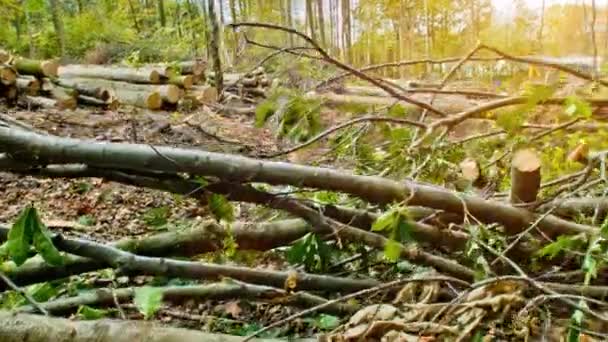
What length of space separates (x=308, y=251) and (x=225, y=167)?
1.43 ft

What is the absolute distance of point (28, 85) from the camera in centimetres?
629

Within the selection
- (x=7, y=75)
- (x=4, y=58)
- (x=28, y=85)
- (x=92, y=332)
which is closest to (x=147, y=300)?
(x=92, y=332)

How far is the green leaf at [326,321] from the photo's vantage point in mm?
1666

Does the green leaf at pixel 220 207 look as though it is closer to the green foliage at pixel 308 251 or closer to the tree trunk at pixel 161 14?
the green foliage at pixel 308 251

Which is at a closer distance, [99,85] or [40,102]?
[40,102]

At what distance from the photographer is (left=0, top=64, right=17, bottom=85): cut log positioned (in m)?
5.88

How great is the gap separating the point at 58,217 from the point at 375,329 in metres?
2.62

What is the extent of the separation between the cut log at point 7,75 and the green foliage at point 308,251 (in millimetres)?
5107

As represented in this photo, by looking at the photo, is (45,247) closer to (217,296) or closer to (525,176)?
(217,296)

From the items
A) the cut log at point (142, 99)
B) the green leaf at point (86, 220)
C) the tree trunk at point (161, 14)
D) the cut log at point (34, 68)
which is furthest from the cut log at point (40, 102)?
the tree trunk at point (161, 14)

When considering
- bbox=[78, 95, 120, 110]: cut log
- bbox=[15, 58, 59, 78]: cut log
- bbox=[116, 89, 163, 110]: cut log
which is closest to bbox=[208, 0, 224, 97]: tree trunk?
bbox=[116, 89, 163, 110]: cut log

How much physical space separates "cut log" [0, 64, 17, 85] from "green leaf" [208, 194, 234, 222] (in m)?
5.12

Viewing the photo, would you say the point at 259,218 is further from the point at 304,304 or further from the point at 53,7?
the point at 53,7

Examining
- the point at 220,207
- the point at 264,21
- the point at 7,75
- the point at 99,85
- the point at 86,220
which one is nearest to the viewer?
the point at 220,207
